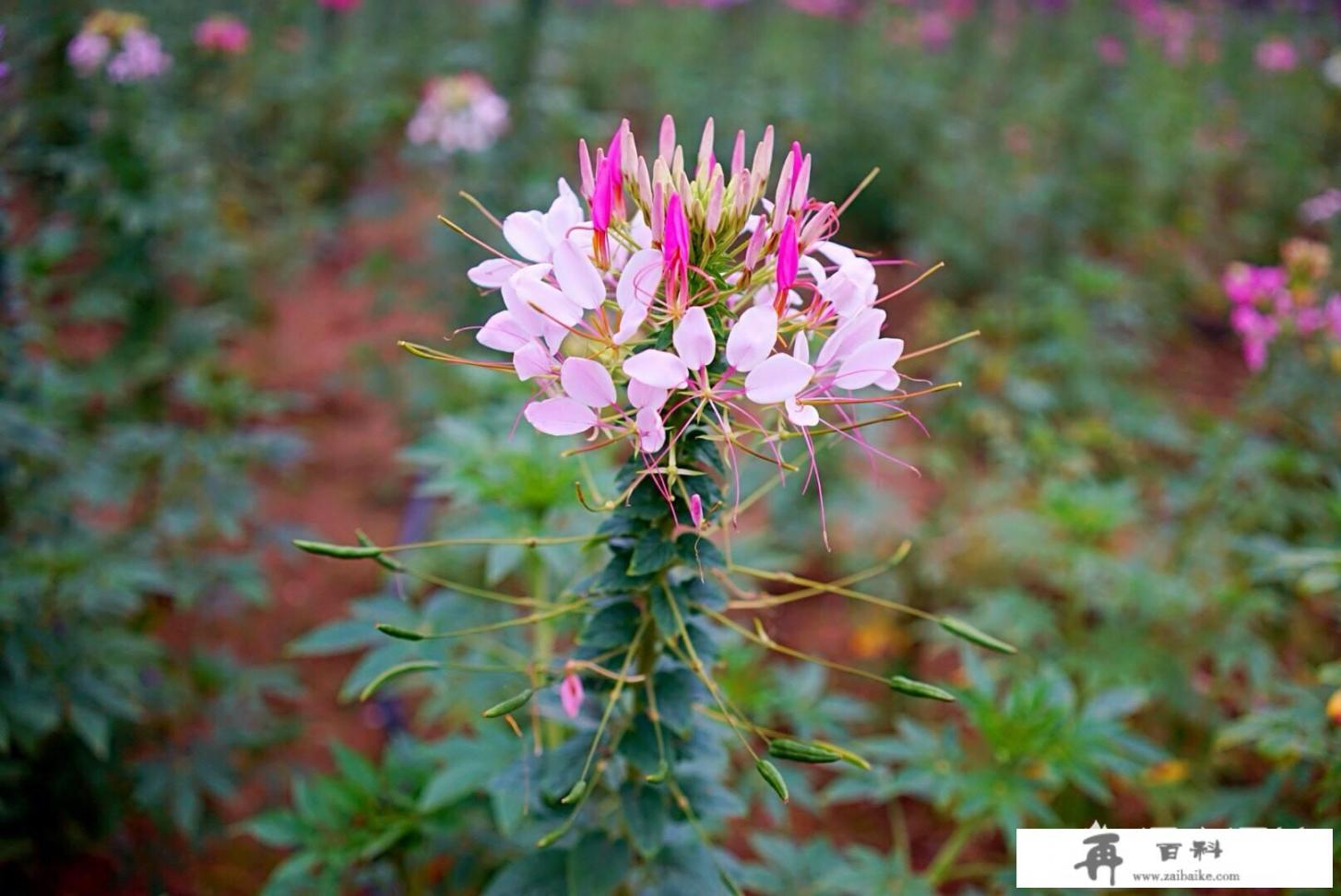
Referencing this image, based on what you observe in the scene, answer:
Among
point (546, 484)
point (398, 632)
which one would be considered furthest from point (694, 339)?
point (546, 484)

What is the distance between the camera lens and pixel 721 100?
4363 millimetres

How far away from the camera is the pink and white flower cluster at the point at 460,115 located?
286cm

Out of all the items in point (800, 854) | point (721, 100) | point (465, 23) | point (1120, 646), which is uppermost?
point (465, 23)

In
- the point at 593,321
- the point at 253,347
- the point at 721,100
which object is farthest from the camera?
the point at 721,100

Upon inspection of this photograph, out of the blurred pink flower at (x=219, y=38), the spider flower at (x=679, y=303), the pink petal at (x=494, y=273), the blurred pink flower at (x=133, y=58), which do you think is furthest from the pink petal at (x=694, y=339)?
the blurred pink flower at (x=219, y=38)

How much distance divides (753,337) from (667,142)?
0.80ft

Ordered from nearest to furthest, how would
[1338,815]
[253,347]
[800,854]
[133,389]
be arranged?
Answer: [1338,815], [800,854], [133,389], [253,347]

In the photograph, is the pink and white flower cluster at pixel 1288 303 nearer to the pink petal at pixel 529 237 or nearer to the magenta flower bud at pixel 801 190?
the magenta flower bud at pixel 801 190

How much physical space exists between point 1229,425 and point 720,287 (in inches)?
74.2

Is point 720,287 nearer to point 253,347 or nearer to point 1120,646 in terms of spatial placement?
point 1120,646

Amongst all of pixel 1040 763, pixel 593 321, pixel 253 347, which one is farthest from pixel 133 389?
pixel 1040 763

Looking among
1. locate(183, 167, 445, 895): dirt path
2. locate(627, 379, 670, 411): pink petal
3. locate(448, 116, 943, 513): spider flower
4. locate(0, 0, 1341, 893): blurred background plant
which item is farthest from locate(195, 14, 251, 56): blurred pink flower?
locate(627, 379, 670, 411): pink petal

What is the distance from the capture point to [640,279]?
81cm

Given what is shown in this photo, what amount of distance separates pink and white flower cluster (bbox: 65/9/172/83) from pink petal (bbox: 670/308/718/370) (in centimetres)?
206
